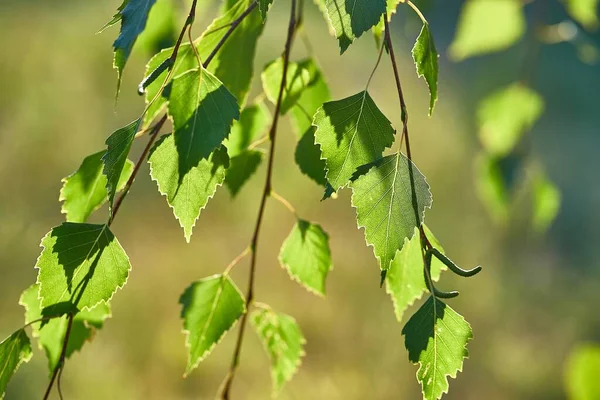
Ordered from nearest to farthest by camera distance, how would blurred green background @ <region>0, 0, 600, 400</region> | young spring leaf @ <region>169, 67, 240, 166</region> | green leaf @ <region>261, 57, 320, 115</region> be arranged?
young spring leaf @ <region>169, 67, 240, 166</region> < green leaf @ <region>261, 57, 320, 115</region> < blurred green background @ <region>0, 0, 600, 400</region>

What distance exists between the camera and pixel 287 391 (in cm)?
177

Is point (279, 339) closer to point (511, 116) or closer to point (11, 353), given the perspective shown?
point (11, 353)

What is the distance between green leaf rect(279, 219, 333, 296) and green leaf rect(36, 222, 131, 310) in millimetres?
215

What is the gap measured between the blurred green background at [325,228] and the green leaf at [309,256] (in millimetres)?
980

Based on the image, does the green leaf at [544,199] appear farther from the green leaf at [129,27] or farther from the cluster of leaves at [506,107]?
the green leaf at [129,27]

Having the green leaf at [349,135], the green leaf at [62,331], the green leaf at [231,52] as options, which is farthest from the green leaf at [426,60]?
the green leaf at [62,331]

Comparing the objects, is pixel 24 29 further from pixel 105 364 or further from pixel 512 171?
pixel 512 171

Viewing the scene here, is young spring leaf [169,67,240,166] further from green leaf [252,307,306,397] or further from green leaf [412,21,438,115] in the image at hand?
green leaf [252,307,306,397]

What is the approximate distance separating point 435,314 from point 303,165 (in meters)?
0.18

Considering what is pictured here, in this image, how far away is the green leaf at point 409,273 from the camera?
51 centimetres

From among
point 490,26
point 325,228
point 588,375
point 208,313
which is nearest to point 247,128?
point 208,313

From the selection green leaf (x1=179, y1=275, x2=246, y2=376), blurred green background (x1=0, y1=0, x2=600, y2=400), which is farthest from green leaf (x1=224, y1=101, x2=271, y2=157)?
blurred green background (x1=0, y1=0, x2=600, y2=400)

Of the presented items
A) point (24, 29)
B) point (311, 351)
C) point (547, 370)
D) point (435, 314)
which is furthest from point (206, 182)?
point (24, 29)

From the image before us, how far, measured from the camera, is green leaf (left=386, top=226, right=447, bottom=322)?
51cm
